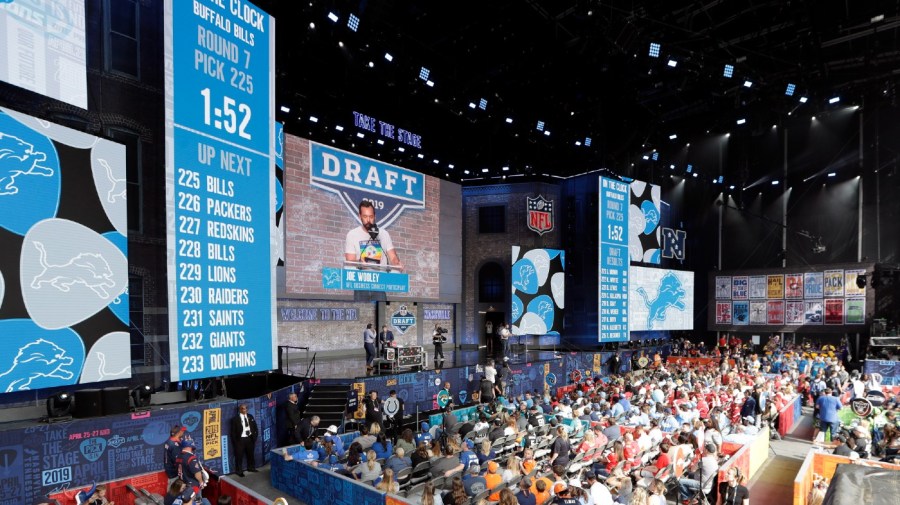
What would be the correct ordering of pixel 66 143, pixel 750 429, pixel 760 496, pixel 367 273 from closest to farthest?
1. pixel 66 143
2. pixel 760 496
3. pixel 750 429
4. pixel 367 273

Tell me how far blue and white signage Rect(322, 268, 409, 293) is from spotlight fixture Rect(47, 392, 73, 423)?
995 centimetres

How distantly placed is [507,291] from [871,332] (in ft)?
61.6

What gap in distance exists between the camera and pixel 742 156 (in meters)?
31.9

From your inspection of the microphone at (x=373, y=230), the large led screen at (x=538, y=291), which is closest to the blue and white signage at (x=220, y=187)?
the microphone at (x=373, y=230)

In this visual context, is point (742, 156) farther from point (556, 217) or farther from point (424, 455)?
point (424, 455)

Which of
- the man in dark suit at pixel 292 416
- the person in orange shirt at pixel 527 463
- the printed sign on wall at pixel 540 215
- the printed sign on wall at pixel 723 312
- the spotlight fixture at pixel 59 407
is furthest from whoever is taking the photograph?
the printed sign on wall at pixel 723 312

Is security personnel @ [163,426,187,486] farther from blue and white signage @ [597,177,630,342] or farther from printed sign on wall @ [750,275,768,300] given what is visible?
printed sign on wall @ [750,275,768,300]

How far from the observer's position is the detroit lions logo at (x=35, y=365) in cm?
852

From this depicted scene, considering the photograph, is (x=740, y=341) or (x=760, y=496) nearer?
(x=760, y=496)

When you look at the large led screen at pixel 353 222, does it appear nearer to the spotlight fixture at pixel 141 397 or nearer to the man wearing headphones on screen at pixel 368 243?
the man wearing headphones on screen at pixel 368 243

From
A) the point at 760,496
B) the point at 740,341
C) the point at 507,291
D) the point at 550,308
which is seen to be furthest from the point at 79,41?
the point at 740,341

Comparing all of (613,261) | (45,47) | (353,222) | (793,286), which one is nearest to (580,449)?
(353,222)

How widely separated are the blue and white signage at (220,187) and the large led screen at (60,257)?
3.98ft

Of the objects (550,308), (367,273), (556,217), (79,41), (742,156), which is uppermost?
(742,156)
